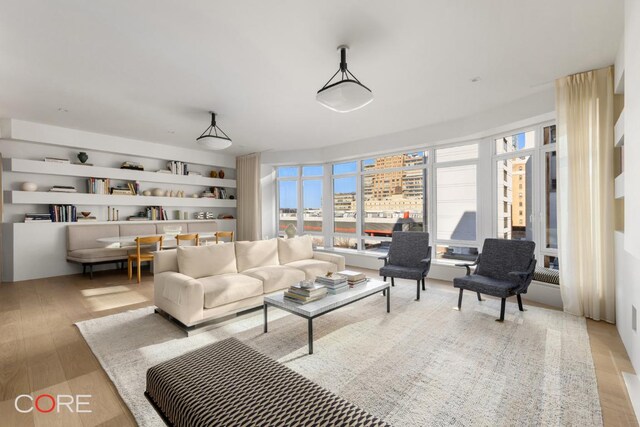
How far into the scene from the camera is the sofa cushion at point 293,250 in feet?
14.5

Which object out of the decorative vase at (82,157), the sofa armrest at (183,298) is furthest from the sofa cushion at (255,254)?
the decorative vase at (82,157)

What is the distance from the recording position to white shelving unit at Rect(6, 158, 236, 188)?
16.9 feet

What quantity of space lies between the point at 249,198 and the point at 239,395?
6.77 meters

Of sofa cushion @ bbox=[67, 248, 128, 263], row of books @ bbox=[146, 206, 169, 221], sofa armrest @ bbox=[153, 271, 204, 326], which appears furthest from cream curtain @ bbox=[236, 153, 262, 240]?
sofa armrest @ bbox=[153, 271, 204, 326]

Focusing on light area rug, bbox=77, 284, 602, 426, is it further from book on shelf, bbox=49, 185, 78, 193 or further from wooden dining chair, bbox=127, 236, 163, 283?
book on shelf, bbox=49, 185, 78, 193

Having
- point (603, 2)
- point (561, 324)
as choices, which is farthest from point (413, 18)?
point (561, 324)

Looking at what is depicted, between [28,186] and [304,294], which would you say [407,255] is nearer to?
[304,294]

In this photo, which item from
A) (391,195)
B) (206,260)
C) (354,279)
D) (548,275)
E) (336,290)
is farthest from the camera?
(391,195)

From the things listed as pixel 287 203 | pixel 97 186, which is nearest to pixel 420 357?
pixel 287 203

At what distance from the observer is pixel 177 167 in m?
7.03

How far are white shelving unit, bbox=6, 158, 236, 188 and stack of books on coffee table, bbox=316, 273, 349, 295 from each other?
5.27m

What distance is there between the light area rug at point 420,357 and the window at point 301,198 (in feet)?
13.2

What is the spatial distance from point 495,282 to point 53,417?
13.0 feet

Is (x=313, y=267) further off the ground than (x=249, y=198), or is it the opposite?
(x=249, y=198)
